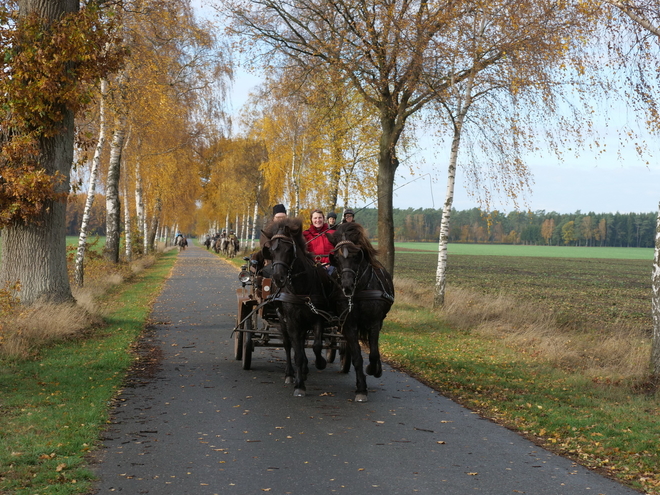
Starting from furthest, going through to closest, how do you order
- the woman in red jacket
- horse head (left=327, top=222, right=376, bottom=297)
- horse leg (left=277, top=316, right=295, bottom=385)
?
the woman in red jacket
horse leg (left=277, top=316, right=295, bottom=385)
horse head (left=327, top=222, right=376, bottom=297)

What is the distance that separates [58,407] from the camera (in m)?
6.93

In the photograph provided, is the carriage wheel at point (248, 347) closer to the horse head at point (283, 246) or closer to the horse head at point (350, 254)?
the horse head at point (283, 246)

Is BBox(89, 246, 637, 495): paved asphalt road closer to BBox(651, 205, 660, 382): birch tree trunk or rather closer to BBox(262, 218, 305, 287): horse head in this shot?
BBox(262, 218, 305, 287): horse head

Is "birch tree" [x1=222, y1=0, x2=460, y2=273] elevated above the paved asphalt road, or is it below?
above

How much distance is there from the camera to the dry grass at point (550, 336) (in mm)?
10547

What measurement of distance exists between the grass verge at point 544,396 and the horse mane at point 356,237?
2.02m

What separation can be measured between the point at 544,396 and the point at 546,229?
161377 millimetres

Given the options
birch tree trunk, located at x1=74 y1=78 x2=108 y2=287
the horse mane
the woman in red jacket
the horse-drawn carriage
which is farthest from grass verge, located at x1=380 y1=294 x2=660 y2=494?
birch tree trunk, located at x1=74 y1=78 x2=108 y2=287

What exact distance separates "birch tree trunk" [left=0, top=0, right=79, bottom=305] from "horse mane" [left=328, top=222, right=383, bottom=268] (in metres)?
6.22

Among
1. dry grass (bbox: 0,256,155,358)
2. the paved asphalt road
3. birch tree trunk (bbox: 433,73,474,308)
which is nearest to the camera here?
the paved asphalt road

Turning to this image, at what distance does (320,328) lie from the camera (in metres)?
8.16

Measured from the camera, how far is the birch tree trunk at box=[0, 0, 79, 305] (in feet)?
39.5

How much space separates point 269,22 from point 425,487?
16.2 meters

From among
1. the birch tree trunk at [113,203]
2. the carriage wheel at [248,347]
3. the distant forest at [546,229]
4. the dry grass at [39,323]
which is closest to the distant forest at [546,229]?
the distant forest at [546,229]
